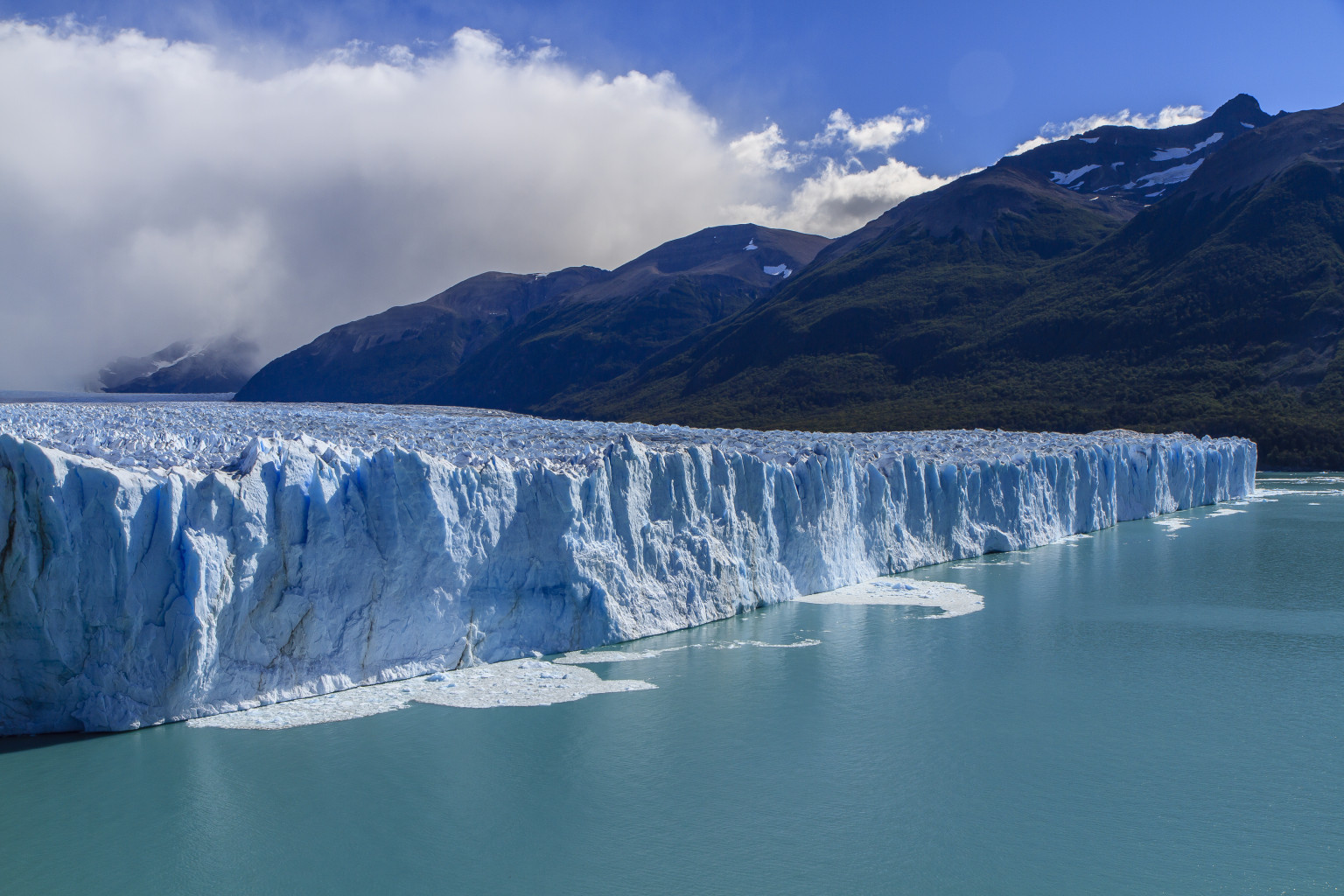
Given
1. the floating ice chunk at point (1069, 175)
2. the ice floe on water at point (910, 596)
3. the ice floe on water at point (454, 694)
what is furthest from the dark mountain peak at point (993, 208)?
the ice floe on water at point (454, 694)

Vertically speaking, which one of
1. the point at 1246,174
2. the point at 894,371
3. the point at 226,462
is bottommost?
the point at 226,462

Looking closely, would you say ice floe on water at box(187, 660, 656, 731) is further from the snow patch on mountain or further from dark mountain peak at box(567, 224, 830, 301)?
the snow patch on mountain

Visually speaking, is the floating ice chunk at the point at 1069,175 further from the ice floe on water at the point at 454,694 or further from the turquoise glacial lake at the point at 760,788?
the ice floe on water at the point at 454,694

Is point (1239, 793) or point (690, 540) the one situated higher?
point (690, 540)

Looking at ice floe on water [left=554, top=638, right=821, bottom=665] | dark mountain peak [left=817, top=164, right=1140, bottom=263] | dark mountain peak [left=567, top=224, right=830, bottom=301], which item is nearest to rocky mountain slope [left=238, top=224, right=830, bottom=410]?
dark mountain peak [left=567, top=224, right=830, bottom=301]

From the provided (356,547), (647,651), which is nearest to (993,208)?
(647,651)

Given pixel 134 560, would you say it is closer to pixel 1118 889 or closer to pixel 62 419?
pixel 62 419

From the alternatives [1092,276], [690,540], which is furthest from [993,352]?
[690,540]
